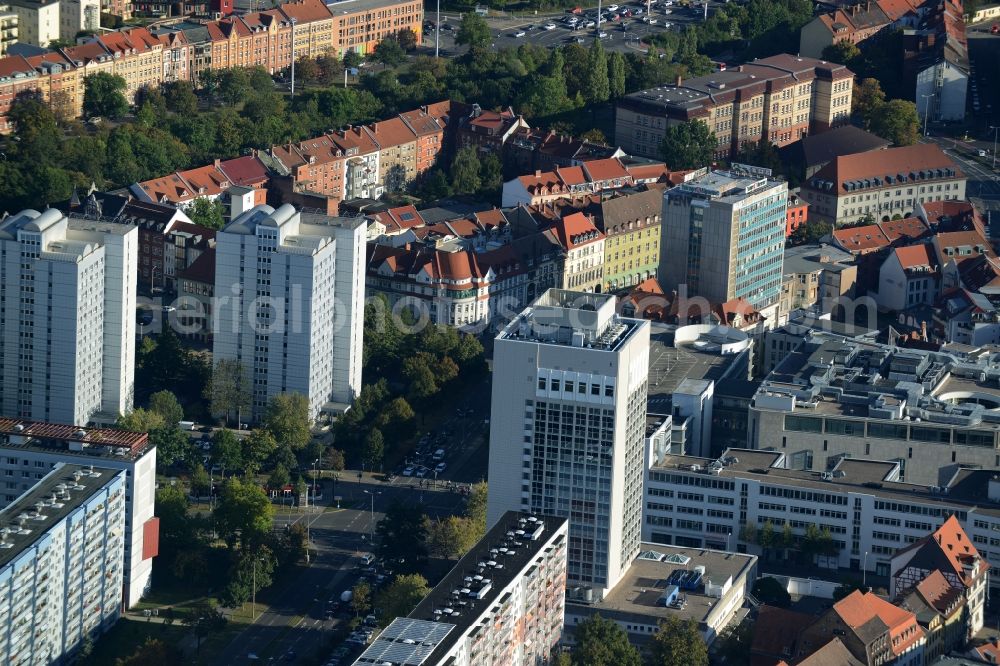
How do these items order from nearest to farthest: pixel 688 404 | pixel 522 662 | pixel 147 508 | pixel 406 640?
pixel 406 640
pixel 522 662
pixel 147 508
pixel 688 404

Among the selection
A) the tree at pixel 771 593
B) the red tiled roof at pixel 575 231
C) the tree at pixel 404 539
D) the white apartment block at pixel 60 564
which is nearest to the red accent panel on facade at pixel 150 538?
the white apartment block at pixel 60 564

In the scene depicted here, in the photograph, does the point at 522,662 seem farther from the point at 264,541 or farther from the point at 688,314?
the point at 688,314

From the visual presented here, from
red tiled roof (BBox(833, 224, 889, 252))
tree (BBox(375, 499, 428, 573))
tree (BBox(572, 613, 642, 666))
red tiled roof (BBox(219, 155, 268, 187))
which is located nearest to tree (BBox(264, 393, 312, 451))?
tree (BBox(375, 499, 428, 573))

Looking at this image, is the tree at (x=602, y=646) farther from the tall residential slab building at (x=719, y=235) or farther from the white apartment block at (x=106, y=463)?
the tall residential slab building at (x=719, y=235)

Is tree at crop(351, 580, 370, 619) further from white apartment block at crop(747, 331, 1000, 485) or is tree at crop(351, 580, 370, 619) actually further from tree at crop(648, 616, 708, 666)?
white apartment block at crop(747, 331, 1000, 485)

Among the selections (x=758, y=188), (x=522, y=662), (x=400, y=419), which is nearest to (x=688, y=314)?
(x=758, y=188)

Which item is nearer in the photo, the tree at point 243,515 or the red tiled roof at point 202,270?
the tree at point 243,515

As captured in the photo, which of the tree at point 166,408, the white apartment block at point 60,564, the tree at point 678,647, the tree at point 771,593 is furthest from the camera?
the tree at point 166,408
